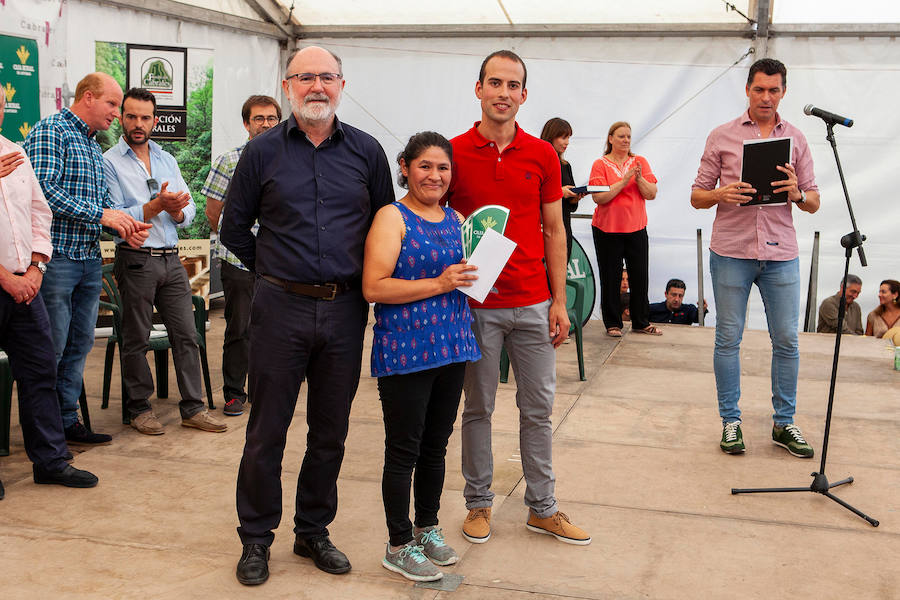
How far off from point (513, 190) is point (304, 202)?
0.79 meters

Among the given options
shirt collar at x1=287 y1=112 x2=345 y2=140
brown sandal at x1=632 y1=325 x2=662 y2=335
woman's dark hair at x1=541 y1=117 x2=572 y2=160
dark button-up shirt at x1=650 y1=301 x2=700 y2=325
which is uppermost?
woman's dark hair at x1=541 y1=117 x2=572 y2=160

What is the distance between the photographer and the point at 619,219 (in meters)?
7.77

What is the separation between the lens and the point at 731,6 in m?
7.95

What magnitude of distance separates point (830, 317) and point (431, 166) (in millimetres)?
6189

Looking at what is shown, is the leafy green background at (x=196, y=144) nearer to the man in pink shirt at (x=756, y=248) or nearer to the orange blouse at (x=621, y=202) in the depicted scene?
the orange blouse at (x=621, y=202)

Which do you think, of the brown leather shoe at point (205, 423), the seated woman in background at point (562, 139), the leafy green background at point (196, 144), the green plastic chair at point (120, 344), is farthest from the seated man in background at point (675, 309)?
the brown leather shoe at point (205, 423)

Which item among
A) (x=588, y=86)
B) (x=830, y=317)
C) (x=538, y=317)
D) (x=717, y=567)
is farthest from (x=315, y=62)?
(x=830, y=317)

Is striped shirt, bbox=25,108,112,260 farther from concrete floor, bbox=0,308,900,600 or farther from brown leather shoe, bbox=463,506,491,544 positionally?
brown leather shoe, bbox=463,506,491,544

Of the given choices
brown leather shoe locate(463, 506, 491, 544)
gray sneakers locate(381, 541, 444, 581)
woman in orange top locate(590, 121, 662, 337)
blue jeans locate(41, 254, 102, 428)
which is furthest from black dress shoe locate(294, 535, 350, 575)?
woman in orange top locate(590, 121, 662, 337)

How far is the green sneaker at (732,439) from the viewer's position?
468 centimetres

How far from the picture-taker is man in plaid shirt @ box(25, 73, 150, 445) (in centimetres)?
437

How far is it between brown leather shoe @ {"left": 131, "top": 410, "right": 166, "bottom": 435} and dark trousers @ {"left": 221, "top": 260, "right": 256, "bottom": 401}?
521 mm

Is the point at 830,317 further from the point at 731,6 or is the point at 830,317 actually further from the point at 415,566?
the point at 415,566

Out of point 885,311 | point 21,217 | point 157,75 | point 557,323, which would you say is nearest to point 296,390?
point 557,323
